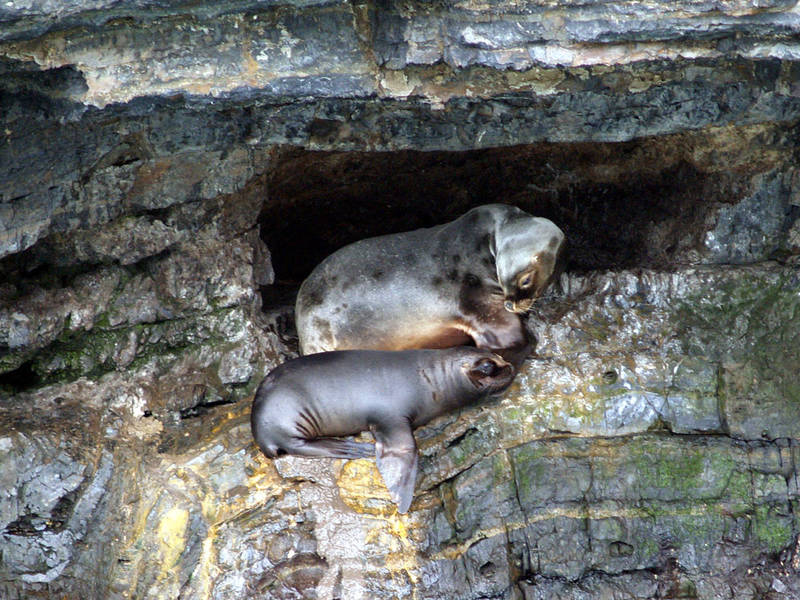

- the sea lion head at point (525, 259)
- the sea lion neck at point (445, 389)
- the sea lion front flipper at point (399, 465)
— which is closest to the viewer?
the sea lion front flipper at point (399, 465)

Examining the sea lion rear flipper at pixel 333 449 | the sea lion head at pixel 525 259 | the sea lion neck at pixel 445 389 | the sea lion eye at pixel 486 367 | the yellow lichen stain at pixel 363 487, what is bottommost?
the yellow lichen stain at pixel 363 487

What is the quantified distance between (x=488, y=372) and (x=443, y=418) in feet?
Result: 1.35

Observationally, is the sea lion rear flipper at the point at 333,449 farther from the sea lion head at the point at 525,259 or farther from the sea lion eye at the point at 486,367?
the sea lion head at the point at 525,259

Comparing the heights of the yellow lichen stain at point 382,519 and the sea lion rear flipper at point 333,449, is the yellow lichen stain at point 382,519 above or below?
below

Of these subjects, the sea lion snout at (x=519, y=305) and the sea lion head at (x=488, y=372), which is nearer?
the sea lion head at (x=488, y=372)

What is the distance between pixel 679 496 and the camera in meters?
5.62

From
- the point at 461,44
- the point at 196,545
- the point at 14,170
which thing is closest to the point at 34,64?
the point at 14,170

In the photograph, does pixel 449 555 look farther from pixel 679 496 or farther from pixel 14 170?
pixel 14 170

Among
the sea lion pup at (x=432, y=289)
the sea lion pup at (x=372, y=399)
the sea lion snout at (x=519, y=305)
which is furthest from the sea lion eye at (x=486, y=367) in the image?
the sea lion snout at (x=519, y=305)

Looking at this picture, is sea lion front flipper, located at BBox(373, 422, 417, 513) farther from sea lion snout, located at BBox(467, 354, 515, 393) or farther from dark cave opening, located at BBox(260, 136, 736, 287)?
dark cave opening, located at BBox(260, 136, 736, 287)

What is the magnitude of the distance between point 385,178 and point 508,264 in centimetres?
128

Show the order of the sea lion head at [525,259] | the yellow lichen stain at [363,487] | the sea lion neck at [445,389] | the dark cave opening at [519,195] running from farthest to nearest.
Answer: the dark cave opening at [519,195]
the sea lion head at [525,259]
the sea lion neck at [445,389]
the yellow lichen stain at [363,487]

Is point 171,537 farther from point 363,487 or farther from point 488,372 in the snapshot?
point 488,372

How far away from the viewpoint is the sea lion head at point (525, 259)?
6055 mm
